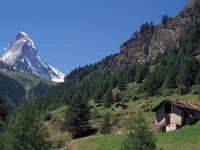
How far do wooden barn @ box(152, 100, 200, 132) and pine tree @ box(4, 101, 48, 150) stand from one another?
36329mm

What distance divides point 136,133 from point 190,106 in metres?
44.5

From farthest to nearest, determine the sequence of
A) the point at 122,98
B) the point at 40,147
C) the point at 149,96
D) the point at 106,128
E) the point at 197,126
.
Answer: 1. the point at 122,98
2. the point at 149,96
3. the point at 106,128
4. the point at 197,126
5. the point at 40,147

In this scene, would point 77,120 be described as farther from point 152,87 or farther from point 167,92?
point 152,87

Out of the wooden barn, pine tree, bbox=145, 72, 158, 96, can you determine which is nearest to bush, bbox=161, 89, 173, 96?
pine tree, bbox=145, 72, 158, 96

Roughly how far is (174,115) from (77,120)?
74.5 feet

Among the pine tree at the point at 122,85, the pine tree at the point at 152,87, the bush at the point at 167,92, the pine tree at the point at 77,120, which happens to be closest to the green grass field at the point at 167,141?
the pine tree at the point at 77,120

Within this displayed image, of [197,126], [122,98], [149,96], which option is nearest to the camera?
[197,126]

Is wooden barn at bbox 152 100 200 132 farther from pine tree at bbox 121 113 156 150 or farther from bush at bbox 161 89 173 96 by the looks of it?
bush at bbox 161 89 173 96

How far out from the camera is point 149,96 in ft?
488

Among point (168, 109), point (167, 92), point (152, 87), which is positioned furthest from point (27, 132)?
point (152, 87)

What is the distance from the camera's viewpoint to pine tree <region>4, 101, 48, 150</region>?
4512 cm

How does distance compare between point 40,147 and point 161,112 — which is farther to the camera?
point 161,112

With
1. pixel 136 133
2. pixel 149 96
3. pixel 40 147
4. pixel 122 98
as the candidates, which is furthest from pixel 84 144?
pixel 122 98

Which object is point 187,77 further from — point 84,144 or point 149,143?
point 149,143
